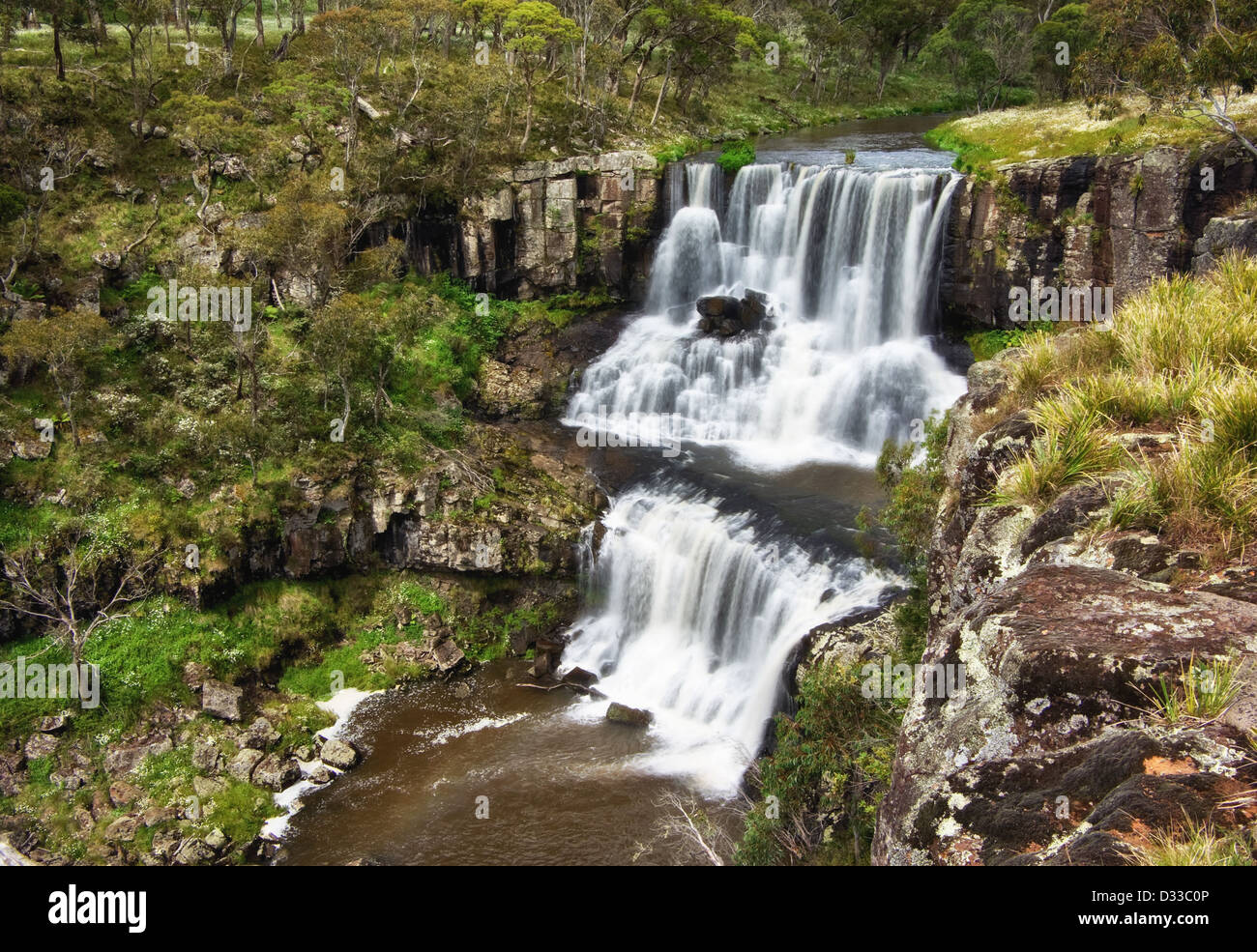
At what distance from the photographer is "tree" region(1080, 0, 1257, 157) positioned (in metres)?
23.2

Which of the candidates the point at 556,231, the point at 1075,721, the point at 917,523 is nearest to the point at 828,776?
the point at 917,523

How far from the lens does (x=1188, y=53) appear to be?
27.3 m

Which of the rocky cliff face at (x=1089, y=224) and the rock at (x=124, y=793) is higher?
the rocky cliff face at (x=1089, y=224)

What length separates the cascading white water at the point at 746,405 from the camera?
22.0 meters

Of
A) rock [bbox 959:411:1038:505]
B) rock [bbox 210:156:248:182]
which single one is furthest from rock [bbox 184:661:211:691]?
rock [bbox 210:156:248:182]

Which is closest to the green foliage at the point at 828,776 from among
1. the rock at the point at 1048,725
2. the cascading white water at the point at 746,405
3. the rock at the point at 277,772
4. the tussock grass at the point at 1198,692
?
the cascading white water at the point at 746,405

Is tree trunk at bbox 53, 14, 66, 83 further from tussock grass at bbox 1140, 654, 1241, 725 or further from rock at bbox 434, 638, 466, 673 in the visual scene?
tussock grass at bbox 1140, 654, 1241, 725

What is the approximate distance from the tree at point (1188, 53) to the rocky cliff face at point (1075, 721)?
21.8 m

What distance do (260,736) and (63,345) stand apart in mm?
12759

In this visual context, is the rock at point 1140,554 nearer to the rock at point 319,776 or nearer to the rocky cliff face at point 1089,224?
the rock at point 319,776

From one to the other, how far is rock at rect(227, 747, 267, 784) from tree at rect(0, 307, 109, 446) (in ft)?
36.2

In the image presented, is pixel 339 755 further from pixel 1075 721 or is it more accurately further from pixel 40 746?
pixel 1075 721

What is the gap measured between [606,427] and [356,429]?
9457 mm

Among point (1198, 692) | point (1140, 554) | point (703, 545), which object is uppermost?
point (1140, 554)
